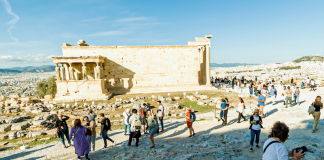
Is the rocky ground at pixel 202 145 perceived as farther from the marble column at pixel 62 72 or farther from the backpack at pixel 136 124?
the marble column at pixel 62 72

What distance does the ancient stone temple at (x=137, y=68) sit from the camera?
1930 centimetres

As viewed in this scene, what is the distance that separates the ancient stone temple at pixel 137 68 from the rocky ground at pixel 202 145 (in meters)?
12.5

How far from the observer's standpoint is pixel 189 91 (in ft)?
72.8

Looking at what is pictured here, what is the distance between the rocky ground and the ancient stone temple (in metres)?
12.5

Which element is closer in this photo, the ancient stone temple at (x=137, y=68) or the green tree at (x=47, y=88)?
the ancient stone temple at (x=137, y=68)

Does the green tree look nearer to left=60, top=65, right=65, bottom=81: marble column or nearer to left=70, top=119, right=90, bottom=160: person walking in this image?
left=60, top=65, right=65, bottom=81: marble column

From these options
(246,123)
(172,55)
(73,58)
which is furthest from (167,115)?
(73,58)

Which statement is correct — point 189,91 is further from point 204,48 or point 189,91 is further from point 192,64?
point 204,48

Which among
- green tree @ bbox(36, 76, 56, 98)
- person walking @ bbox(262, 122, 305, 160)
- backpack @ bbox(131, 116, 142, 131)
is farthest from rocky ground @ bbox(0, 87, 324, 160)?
green tree @ bbox(36, 76, 56, 98)

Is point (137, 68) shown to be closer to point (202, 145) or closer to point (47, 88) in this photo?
point (202, 145)

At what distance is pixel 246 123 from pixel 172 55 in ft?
52.5

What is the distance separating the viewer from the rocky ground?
Result: 16.3ft

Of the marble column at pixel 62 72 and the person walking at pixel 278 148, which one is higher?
the marble column at pixel 62 72

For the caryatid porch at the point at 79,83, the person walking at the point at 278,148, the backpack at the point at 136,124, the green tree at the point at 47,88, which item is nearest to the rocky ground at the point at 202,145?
the backpack at the point at 136,124
